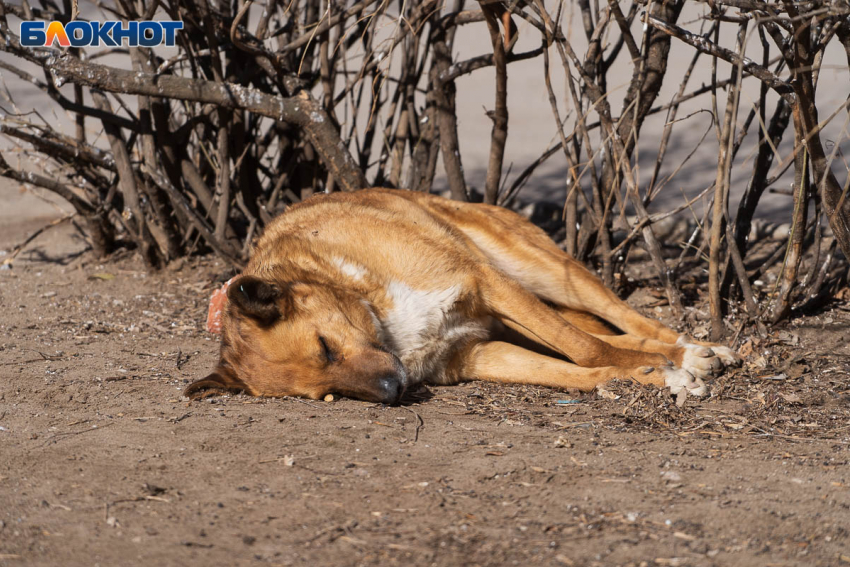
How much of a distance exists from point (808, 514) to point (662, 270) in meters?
2.44

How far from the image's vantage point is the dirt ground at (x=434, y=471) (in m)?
2.20

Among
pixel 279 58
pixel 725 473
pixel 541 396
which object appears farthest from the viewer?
pixel 279 58

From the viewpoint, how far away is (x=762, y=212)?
6730 millimetres

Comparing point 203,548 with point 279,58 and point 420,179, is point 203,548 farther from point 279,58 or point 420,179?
point 420,179

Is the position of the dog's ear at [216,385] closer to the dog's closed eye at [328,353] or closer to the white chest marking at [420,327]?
the dog's closed eye at [328,353]

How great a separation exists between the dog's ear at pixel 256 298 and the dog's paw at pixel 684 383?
6.34 feet

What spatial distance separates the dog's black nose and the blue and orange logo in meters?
2.99

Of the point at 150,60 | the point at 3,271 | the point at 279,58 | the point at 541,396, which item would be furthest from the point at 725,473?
the point at 3,271

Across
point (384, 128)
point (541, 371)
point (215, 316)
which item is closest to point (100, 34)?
point (384, 128)

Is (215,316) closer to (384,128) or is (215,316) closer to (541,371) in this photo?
(384,128)

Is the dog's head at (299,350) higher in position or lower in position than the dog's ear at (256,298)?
lower

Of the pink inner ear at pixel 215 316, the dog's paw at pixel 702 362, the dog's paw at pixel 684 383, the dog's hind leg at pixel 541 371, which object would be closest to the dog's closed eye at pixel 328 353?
the dog's hind leg at pixel 541 371

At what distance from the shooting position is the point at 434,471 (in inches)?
106

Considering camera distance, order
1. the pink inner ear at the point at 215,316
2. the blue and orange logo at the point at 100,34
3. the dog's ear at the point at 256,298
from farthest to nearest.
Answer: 1. the blue and orange logo at the point at 100,34
2. the pink inner ear at the point at 215,316
3. the dog's ear at the point at 256,298
